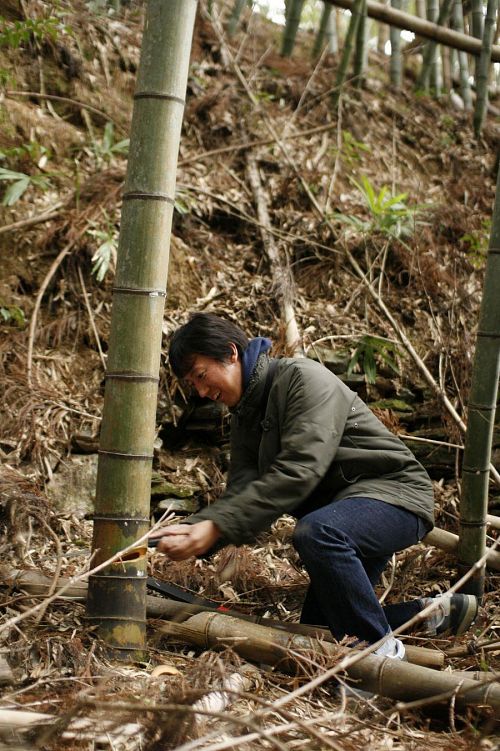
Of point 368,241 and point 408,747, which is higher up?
point 368,241

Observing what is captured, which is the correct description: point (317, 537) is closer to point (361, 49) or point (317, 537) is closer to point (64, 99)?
point (64, 99)

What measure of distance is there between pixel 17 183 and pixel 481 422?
3293 millimetres

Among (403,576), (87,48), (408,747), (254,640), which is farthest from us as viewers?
(87,48)

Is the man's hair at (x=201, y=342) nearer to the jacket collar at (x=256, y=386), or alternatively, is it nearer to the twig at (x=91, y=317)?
the jacket collar at (x=256, y=386)

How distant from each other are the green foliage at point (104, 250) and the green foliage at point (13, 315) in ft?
1.74

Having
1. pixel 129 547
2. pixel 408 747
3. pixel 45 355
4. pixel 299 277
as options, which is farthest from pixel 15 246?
pixel 408 747

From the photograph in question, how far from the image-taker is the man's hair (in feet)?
9.82

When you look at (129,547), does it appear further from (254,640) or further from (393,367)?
(393,367)

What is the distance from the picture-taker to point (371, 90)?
27.1ft

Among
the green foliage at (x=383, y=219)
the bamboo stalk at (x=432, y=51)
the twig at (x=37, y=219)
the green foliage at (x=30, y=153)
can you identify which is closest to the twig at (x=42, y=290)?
the twig at (x=37, y=219)

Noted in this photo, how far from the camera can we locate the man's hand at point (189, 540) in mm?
2742

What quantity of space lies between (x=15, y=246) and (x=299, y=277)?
6.73ft

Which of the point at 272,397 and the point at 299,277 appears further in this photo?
the point at 299,277

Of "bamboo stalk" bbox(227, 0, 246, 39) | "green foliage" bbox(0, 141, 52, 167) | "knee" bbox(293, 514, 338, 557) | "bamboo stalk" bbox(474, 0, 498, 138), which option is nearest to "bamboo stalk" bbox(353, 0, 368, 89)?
"bamboo stalk" bbox(474, 0, 498, 138)
